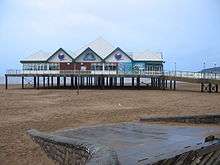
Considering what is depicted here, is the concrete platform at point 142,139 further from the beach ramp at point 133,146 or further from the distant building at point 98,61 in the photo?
the distant building at point 98,61

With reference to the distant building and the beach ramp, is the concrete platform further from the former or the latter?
the distant building

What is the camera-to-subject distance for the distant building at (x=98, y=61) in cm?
5309

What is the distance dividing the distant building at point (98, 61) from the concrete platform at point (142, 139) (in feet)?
134

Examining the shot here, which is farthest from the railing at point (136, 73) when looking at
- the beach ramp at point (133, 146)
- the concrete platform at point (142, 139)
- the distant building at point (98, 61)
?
the beach ramp at point (133, 146)

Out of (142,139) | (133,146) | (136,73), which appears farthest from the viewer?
(136,73)

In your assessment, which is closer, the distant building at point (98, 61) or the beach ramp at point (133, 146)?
the beach ramp at point (133, 146)

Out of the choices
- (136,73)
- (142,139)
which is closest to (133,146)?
(142,139)

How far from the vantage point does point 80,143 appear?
7645 millimetres

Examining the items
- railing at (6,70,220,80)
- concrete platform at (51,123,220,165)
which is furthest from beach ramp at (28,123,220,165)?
railing at (6,70,220,80)

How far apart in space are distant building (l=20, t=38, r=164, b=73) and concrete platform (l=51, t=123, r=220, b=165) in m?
40.8

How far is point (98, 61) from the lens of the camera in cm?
5303

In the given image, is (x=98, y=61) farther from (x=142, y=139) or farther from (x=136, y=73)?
(x=142, y=139)

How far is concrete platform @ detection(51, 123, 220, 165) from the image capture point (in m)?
7.41

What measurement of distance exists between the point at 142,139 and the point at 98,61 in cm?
4360
